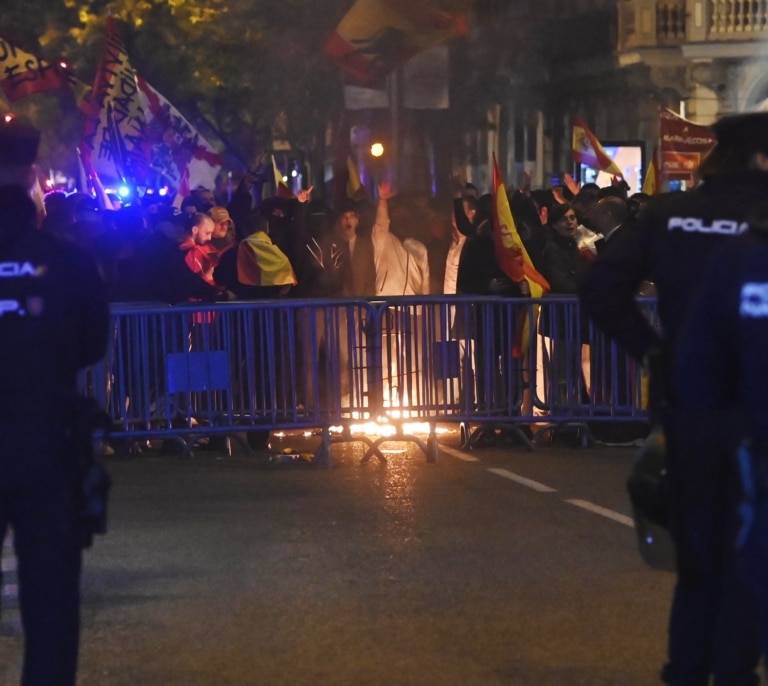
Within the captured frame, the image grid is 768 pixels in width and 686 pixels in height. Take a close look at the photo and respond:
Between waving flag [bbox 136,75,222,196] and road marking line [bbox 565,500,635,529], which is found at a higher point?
waving flag [bbox 136,75,222,196]

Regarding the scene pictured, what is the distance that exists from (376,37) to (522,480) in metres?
10.8

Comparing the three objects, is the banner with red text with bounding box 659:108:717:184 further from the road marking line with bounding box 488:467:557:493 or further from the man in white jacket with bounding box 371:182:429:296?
the road marking line with bounding box 488:467:557:493

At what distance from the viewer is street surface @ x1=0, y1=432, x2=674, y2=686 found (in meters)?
6.33

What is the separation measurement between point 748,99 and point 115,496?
96.5ft

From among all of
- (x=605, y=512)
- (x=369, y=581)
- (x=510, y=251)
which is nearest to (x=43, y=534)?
(x=369, y=581)

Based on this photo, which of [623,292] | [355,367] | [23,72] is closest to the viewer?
[623,292]

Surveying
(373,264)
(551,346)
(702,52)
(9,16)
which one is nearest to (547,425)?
(551,346)

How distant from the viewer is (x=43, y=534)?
4.71 m

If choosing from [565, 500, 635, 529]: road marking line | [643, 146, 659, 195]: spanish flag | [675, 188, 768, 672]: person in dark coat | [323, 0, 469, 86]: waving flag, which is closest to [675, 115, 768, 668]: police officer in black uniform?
[675, 188, 768, 672]: person in dark coat

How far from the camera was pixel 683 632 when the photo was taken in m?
4.92

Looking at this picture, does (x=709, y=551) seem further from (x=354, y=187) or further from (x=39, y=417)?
(x=354, y=187)

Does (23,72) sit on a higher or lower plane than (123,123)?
higher

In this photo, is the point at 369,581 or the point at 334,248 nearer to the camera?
the point at 369,581

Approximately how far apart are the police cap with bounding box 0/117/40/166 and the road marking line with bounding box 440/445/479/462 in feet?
24.1
